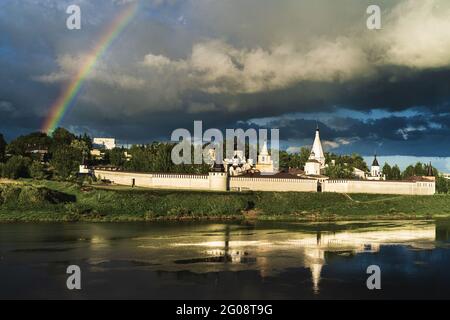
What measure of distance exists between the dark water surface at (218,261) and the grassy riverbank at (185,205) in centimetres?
611

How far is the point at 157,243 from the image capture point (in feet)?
108

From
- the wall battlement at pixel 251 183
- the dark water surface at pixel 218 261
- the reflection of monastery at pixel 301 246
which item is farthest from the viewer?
the wall battlement at pixel 251 183

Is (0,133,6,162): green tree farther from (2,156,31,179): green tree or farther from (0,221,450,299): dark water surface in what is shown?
(0,221,450,299): dark water surface

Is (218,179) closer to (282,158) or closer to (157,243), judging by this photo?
(157,243)

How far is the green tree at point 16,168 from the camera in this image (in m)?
63.6

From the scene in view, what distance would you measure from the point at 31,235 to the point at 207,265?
15.1 m

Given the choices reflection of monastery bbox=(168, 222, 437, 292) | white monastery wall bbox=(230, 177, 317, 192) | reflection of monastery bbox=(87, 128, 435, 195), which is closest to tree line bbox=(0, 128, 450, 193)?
reflection of monastery bbox=(87, 128, 435, 195)

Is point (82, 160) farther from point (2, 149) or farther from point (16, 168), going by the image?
point (2, 149)

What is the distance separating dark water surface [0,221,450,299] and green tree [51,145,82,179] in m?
29.5

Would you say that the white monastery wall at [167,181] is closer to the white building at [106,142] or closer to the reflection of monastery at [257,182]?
the reflection of monastery at [257,182]

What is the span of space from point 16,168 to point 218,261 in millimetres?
44485

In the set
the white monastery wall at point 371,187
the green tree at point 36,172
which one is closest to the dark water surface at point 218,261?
the white monastery wall at point 371,187
